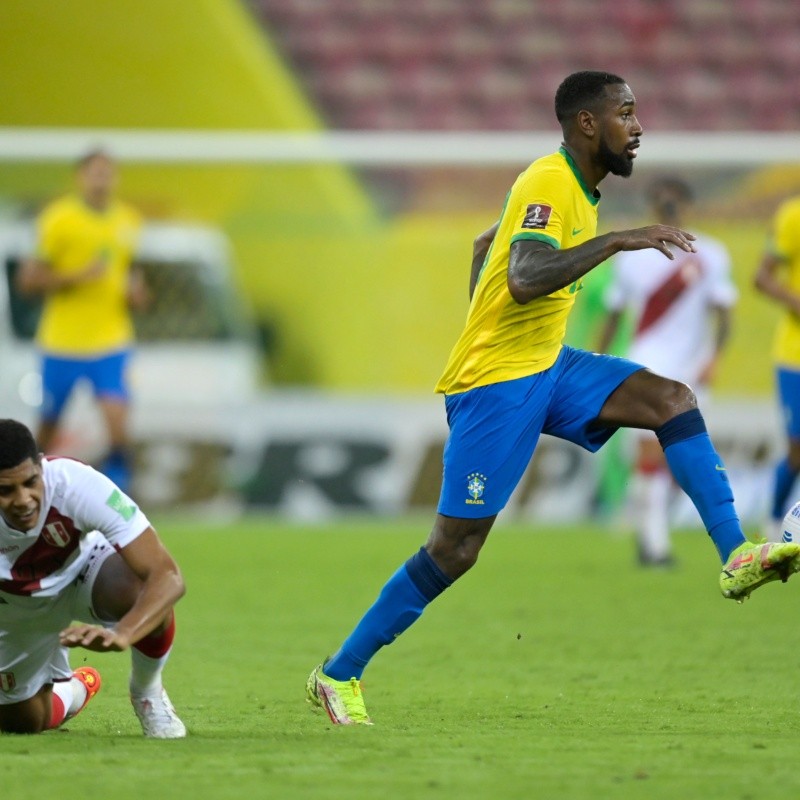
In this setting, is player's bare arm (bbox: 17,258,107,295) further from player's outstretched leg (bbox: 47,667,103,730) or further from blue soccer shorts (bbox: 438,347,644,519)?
blue soccer shorts (bbox: 438,347,644,519)

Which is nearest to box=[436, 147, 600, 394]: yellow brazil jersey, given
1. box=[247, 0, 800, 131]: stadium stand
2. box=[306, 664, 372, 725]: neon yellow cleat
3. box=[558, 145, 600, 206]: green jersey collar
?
box=[558, 145, 600, 206]: green jersey collar

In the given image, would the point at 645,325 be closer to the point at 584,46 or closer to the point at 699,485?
the point at 699,485

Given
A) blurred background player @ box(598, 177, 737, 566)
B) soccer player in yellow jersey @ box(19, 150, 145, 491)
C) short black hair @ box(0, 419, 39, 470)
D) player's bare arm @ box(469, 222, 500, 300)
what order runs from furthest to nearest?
soccer player in yellow jersey @ box(19, 150, 145, 491) → blurred background player @ box(598, 177, 737, 566) → player's bare arm @ box(469, 222, 500, 300) → short black hair @ box(0, 419, 39, 470)

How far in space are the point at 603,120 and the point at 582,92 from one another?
4.9 inches

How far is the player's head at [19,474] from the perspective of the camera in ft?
15.6

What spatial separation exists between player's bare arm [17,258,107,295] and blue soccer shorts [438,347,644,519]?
670cm

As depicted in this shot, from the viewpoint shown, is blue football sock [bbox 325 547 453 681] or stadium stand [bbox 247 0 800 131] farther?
stadium stand [bbox 247 0 800 131]

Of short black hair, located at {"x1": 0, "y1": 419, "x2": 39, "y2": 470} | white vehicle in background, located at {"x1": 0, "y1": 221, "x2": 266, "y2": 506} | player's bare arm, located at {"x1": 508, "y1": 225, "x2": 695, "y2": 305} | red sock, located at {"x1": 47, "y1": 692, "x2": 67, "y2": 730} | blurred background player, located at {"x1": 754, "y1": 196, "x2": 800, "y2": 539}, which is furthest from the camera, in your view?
white vehicle in background, located at {"x1": 0, "y1": 221, "x2": 266, "y2": 506}

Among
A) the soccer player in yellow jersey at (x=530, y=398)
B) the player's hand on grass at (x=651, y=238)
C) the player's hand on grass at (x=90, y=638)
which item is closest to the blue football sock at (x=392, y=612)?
the soccer player in yellow jersey at (x=530, y=398)

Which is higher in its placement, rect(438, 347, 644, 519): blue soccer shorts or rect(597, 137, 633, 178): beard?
rect(597, 137, 633, 178): beard

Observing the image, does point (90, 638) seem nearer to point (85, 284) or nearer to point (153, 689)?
point (153, 689)

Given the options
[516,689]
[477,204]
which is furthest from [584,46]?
[516,689]

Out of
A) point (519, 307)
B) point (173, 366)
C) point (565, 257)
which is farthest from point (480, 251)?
point (173, 366)

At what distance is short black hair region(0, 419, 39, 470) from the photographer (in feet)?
15.6
